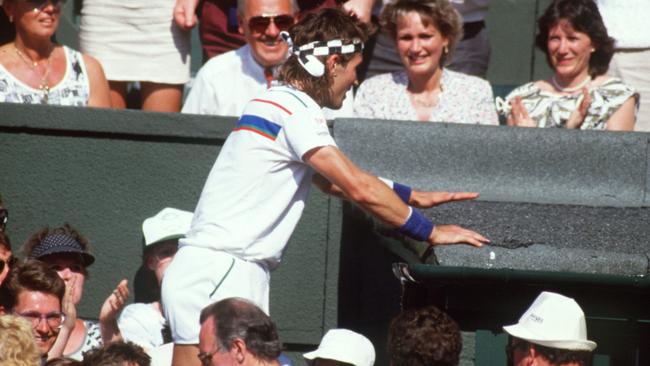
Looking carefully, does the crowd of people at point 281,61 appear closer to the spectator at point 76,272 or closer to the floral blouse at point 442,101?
the floral blouse at point 442,101

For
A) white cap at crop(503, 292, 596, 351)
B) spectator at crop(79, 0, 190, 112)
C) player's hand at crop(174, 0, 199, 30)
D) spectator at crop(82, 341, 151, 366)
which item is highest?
player's hand at crop(174, 0, 199, 30)

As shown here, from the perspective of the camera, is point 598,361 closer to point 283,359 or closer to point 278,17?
point 283,359

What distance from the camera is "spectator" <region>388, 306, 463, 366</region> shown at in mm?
6117

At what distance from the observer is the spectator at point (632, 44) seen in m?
9.48

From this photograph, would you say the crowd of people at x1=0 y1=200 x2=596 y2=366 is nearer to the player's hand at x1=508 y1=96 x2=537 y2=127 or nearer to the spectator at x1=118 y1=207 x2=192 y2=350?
the spectator at x1=118 y1=207 x2=192 y2=350

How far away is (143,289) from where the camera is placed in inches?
334

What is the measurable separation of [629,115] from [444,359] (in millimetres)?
3271

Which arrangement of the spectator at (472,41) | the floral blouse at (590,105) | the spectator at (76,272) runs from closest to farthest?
the spectator at (76,272) < the floral blouse at (590,105) < the spectator at (472,41)

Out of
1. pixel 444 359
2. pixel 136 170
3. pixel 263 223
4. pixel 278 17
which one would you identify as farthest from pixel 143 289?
pixel 444 359

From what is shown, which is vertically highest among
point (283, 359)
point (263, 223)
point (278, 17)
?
point (278, 17)

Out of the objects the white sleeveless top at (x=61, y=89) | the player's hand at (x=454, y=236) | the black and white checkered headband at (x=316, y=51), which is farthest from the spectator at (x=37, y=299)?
the white sleeveless top at (x=61, y=89)

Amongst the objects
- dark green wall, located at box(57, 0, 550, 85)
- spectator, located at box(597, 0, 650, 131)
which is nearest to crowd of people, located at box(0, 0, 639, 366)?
spectator, located at box(597, 0, 650, 131)

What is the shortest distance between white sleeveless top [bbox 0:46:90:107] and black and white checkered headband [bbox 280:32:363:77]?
95.6 inches

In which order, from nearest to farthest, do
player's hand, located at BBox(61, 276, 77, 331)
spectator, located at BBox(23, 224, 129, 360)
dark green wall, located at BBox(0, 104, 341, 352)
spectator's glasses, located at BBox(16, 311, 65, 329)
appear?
1. spectator's glasses, located at BBox(16, 311, 65, 329)
2. player's hand, located at BBox(61, 276, 77, 331)
3. spectator, located at BBox(23, 224, 129, 360)
4. dark green wall, located at BBox(0, 104, 341, 352)
